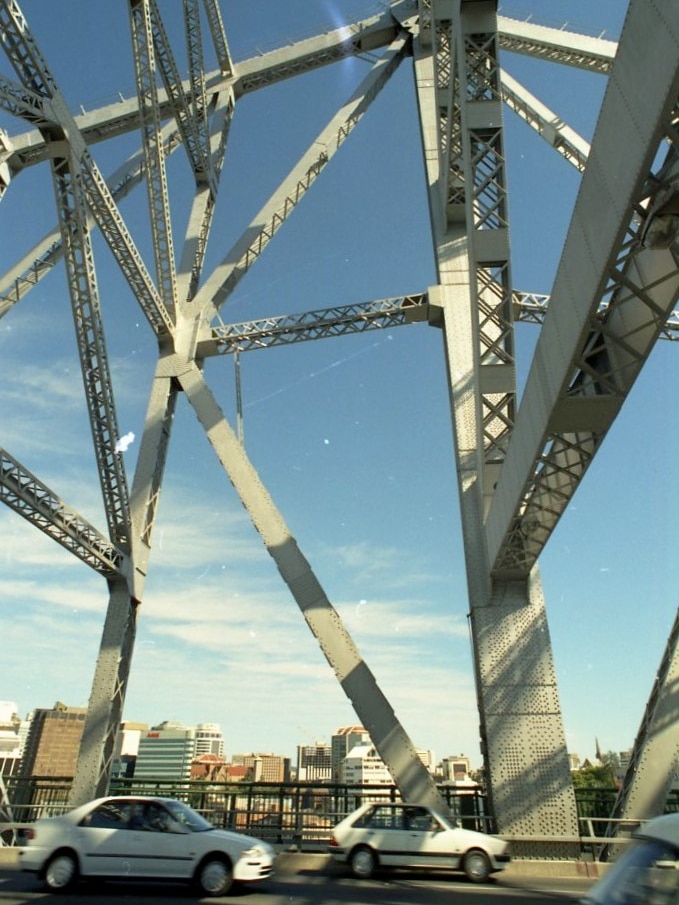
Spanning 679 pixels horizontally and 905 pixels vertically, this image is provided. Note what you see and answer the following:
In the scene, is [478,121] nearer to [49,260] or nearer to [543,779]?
[49,260]

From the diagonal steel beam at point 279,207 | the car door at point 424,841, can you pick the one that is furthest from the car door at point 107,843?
the diagonal steel beam at point 279,207

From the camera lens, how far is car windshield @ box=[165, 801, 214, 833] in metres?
8.56

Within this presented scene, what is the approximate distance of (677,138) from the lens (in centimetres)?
500

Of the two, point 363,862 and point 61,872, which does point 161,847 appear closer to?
point 61,872

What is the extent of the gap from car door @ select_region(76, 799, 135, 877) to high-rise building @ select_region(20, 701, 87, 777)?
54.2m

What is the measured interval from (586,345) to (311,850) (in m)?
10.5

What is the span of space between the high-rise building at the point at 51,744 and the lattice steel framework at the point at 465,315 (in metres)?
50.9

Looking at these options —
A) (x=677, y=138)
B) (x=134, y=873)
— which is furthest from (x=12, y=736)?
(x=677, y=138)

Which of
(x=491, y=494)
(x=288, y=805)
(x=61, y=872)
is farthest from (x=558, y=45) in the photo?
(x=61, y=872)

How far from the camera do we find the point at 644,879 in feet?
10.5

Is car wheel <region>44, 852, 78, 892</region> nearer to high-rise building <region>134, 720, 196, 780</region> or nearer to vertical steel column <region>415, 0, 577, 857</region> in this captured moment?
vertical steel column <region>415, 0, 577, 857</region>

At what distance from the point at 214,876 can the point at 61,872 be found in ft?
6.67

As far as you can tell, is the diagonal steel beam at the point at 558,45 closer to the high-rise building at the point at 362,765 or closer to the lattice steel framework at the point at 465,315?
the lattice steel framework at the point at 465,315

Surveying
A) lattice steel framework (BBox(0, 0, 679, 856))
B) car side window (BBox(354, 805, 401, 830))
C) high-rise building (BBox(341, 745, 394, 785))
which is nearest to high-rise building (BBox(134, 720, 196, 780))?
high-rise building (BBox(341, 745, 394, 785))
